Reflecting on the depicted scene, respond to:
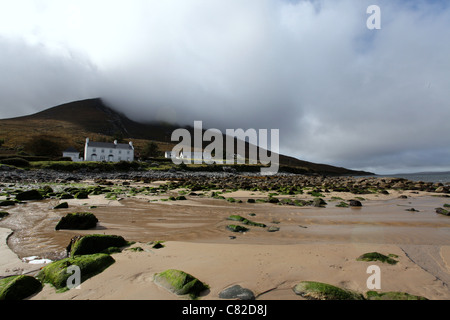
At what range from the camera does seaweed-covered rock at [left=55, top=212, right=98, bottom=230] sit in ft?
27.5

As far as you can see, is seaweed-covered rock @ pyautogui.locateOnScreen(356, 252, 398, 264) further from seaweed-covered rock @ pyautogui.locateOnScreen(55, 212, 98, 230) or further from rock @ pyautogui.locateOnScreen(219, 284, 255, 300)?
seaweed-covered rock @ pyautogui.locateOnScreen(55, 212, 98, 230)

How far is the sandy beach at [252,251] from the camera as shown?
4.11 m

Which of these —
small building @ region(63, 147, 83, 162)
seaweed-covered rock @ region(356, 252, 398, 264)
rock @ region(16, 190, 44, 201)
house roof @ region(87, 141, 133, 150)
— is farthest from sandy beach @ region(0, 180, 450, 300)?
house roof @ region(87, 141, 133, 150)

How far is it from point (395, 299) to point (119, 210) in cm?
1250

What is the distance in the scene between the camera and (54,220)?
9641 millimetres

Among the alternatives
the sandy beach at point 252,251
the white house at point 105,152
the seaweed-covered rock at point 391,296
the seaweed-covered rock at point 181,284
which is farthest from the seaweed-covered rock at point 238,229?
the white house at point 105,152

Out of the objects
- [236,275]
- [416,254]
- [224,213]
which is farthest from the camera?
[224,213]

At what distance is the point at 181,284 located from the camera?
3.88m

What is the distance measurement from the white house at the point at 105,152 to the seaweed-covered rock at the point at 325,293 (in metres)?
93.3

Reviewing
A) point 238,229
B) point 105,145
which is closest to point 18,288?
point 238,229

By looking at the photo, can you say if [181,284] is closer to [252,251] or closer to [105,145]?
[252,251]
